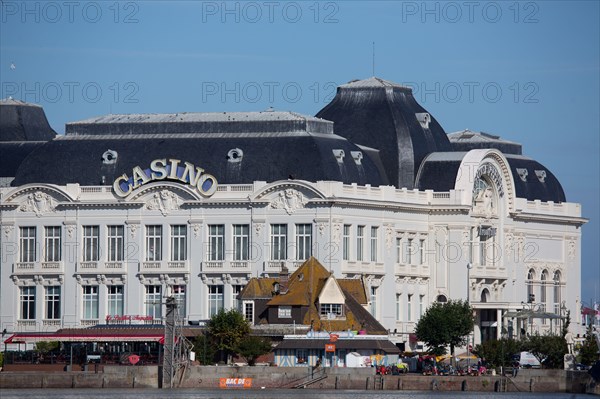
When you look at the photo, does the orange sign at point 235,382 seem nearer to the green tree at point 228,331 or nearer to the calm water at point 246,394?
the calm water at point 246,394

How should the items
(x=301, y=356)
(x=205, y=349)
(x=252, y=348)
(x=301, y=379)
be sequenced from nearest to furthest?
(x=301, y=379), (x=301, y=356), (x=252, y=348), (x=205, y=349)

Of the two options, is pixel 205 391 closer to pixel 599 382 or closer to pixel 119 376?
pixel 119 376

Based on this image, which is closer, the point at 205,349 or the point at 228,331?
the point at 205,349

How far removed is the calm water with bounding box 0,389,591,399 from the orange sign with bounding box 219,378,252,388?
113 inches

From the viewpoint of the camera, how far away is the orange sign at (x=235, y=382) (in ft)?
608

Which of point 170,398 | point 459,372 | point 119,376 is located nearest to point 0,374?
point 119,376

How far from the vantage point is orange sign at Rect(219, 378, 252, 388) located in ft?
608

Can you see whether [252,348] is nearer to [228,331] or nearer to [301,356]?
[301,356]

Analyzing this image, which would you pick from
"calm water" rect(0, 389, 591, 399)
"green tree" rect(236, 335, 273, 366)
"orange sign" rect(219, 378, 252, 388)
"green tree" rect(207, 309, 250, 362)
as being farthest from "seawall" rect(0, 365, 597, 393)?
"green tree" rect(207, 309, 250, 362)

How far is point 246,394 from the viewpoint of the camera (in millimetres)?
177250

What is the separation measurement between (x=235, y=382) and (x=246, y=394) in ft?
28.5

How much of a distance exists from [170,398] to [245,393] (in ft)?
29.7

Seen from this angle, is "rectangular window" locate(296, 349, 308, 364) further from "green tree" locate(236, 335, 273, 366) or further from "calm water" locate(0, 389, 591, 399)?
"calm water" locate(0, 389, 591, 399)

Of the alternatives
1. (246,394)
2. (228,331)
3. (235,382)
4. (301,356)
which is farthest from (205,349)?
(246,394)
